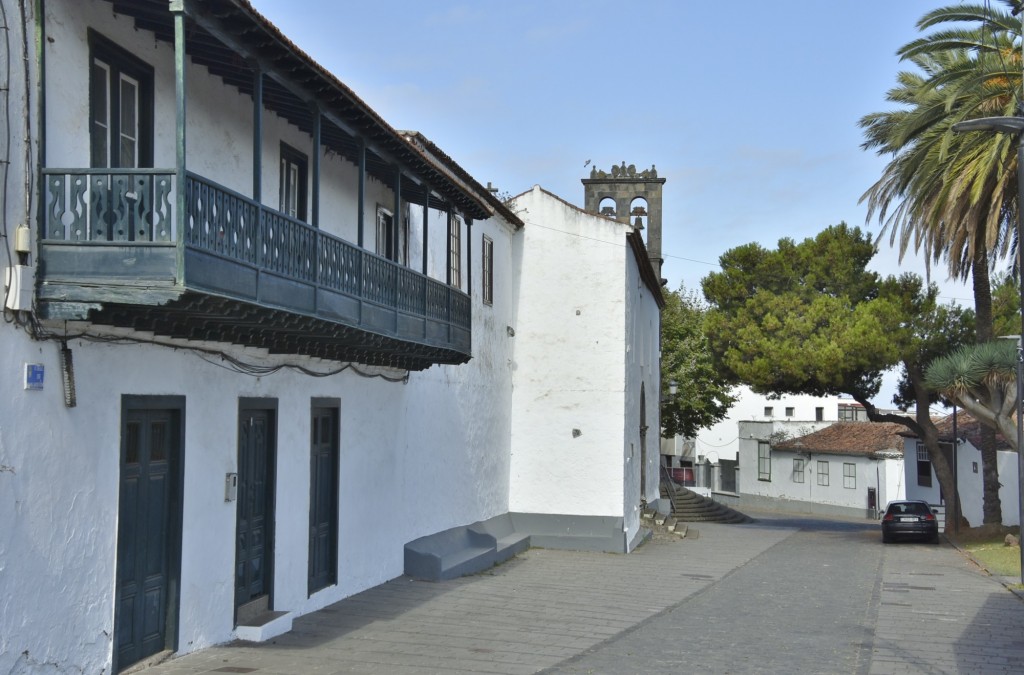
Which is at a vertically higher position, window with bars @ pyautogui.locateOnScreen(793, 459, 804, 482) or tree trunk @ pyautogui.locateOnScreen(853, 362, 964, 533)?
tree trunk @ pyautogui.locateOnScreen(853, 362, 964, 533)

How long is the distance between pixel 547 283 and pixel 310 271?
12.9 meters

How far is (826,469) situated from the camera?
50031 mm

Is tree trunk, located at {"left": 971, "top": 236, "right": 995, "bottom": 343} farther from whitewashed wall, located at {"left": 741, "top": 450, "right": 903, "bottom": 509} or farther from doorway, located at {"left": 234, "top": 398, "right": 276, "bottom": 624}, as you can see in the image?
whitewashed wall, located at {"left": 741, "top": 450, "right": 903, "bottom": 509}

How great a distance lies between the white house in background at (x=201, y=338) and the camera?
25.5 feet

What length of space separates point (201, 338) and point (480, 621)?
5258 mm

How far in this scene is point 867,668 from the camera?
416 inches

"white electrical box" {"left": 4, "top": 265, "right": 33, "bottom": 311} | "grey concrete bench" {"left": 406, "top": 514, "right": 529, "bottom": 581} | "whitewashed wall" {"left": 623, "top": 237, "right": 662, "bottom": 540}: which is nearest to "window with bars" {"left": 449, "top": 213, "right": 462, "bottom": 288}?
"grey concrete bench" {"left": 406, "top": 514, "right": 529, "bottom": 581}

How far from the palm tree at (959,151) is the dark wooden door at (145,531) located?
16.8 m

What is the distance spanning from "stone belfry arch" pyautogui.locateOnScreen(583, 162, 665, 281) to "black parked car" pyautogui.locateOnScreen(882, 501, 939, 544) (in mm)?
11137

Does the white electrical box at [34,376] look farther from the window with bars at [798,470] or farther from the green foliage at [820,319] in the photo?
the window with bars at [798,470]

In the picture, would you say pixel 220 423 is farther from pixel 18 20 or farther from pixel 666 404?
pixel 666 404

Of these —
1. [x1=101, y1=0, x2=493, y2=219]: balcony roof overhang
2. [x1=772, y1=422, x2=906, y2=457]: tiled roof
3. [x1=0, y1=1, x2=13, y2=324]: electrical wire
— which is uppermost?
[x1=101, y1=0, x2=493, y2=219]: balcony roof overhang

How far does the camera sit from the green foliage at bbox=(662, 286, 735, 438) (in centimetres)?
4175

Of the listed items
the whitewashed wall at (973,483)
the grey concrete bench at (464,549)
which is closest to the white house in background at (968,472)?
the whitewashed wall at (973,483)
